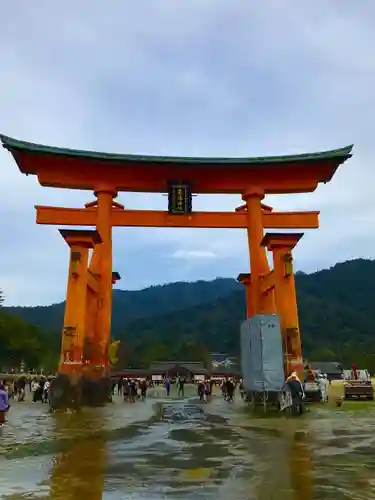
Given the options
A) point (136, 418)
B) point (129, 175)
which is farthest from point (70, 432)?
point (129, 175)

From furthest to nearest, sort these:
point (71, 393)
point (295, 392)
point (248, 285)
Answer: point (248, 285), point (71, 393), point (295, 392)

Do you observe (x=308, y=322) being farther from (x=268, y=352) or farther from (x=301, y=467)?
(x=301, y=467)

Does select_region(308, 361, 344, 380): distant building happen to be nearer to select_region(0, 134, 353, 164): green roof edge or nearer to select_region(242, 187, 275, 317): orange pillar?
select_region(242, 187, 275, 317): orange pillar

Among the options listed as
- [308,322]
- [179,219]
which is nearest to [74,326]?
[179,219]

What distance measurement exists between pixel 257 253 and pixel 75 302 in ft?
25.6

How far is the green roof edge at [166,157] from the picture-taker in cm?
2159

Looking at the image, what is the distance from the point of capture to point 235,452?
855 cm

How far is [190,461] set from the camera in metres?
7.70

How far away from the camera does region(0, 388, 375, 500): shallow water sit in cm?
568

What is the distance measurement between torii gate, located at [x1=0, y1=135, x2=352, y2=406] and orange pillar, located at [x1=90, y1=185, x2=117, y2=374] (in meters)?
0.04

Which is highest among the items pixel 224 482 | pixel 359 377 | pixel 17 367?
pixel 17 367

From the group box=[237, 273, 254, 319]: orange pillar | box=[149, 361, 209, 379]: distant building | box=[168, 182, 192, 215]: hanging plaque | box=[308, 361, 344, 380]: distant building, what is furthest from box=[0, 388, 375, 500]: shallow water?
box=[149, 361, 209, 379]: distant building

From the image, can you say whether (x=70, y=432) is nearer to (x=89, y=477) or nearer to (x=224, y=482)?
(x=89, y=477)

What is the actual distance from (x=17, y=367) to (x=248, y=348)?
62341 millimetres
